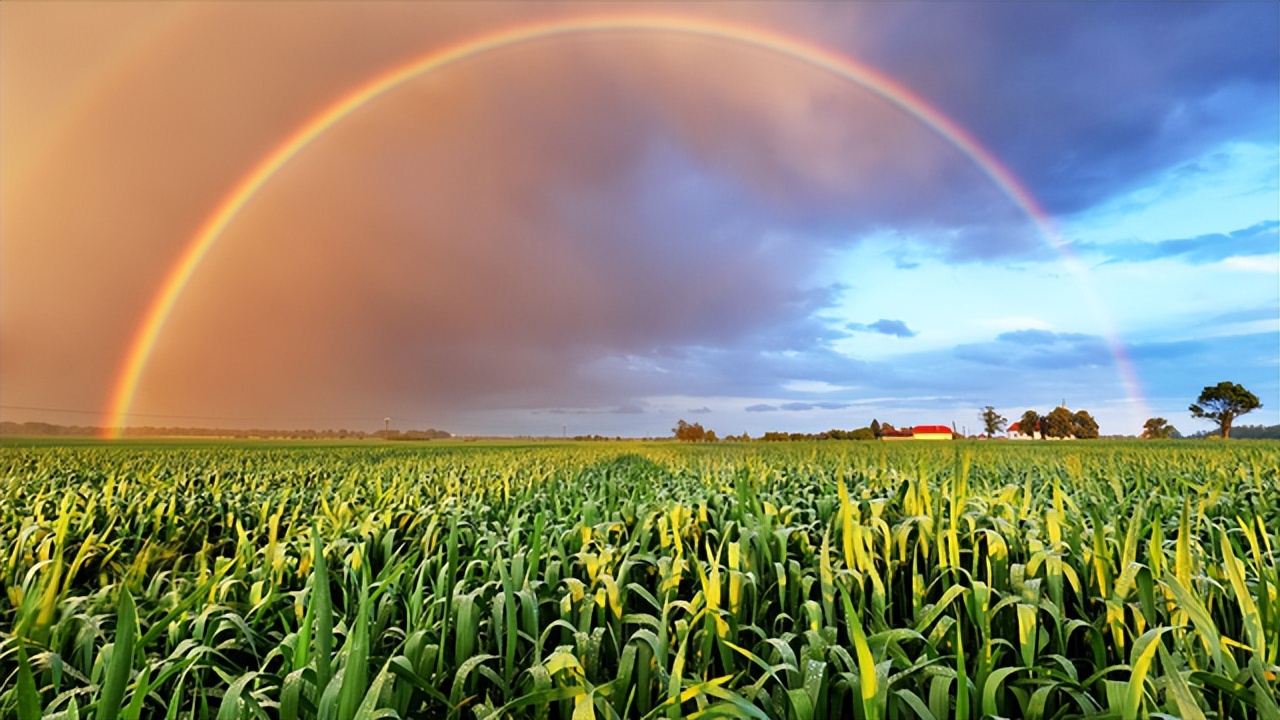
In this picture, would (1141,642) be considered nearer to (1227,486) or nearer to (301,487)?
(1227,486)

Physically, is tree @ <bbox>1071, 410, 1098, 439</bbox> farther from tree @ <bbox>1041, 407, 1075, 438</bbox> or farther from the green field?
the green field

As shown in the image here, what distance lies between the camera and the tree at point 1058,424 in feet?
352

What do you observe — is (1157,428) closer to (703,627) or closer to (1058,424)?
(1058,424)

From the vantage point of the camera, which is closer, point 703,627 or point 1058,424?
point 703,627

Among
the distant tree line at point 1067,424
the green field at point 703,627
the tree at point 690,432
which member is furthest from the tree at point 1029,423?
the green field at point 703,627

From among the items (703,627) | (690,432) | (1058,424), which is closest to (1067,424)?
(1058,424)

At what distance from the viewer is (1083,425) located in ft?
355

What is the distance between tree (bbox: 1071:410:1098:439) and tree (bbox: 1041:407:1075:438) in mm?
539

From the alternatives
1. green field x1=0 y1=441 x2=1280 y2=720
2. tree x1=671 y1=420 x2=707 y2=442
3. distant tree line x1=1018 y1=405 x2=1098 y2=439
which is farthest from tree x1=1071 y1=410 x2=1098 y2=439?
green field x1=0 y1=441 x2=1280 y2=720

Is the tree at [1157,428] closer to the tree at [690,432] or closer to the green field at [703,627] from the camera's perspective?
the tree at [690,432]

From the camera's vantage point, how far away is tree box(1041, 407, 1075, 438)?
352ft

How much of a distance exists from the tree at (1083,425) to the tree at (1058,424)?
21.2 inches

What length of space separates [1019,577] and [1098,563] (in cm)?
30

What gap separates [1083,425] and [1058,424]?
4.01 meters
